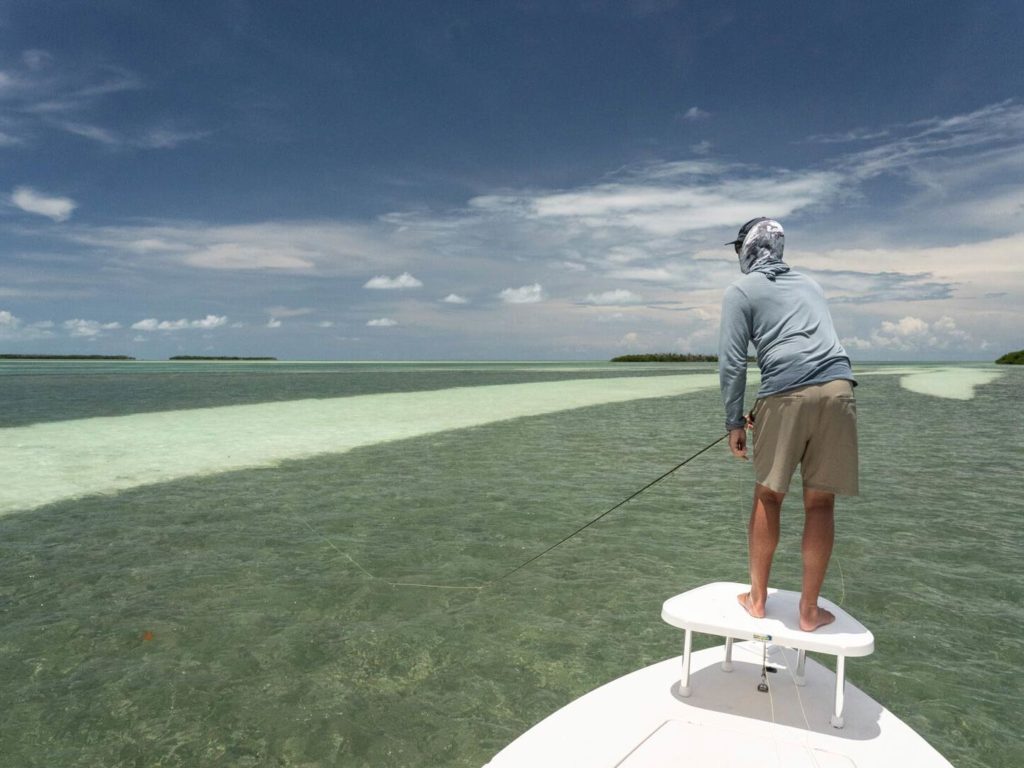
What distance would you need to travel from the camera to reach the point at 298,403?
1003 inches

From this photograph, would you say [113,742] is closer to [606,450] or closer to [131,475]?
[131,475]

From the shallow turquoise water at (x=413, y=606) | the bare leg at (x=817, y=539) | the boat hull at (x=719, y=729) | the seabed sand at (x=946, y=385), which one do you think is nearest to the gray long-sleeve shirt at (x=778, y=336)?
the bare leg at (x=817, y=539)

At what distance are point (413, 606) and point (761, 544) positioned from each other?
2.74m

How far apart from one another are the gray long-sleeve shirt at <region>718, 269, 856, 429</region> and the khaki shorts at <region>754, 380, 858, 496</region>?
7 centimetres

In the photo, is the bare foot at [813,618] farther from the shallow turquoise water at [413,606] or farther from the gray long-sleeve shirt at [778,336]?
the gray long-sleeve shirt at [778,336]

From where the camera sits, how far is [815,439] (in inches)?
130

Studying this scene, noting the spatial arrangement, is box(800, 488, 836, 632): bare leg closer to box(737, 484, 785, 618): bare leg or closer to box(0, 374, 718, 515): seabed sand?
box(737, 484, 785, 618): bare leg

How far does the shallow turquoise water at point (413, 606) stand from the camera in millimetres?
3529

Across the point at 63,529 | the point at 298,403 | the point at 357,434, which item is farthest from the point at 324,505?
the point at 298,403

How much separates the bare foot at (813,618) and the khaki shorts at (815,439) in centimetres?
55

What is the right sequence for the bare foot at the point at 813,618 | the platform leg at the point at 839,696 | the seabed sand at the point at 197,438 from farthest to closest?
the seabed sand at the point at 197,438
the bare foot at the point at 813,618
the platform leg at the point at 839,696

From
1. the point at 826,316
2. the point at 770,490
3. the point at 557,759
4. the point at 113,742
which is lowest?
the point at 113,742

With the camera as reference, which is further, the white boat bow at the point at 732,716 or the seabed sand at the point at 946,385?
the seabed sand at the point at 946,385

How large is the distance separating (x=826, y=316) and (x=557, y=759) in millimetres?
2424
